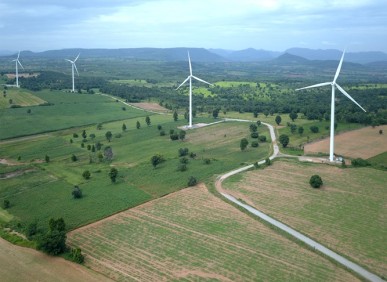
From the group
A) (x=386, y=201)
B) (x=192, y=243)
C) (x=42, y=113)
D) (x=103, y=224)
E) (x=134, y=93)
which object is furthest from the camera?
(x=134, y=93)

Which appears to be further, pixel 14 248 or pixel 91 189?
pixel 91 189

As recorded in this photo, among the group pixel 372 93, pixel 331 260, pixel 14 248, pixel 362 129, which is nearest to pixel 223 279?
pixel 331 260

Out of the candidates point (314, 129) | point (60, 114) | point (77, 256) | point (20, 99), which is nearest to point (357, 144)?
point (314, 129)

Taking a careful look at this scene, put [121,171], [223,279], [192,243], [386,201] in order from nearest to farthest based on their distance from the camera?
[223,279], [192,243], [386,201], [121,171]

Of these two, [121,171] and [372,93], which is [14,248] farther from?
[372,93]

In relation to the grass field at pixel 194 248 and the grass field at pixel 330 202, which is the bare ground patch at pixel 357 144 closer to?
the grass field at pixel 330 202

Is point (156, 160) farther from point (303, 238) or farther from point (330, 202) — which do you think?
point (303, 238)

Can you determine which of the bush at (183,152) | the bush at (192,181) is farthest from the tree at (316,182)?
the bush at (183,152)

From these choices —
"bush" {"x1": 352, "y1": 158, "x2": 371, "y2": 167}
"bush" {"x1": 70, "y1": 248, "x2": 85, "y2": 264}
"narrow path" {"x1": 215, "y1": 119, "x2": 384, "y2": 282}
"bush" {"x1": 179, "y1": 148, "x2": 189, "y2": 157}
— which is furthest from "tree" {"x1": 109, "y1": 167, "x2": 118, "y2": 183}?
"bush" {"x1": 352, "y1": 158, "x2": 371, "y2": 167}
